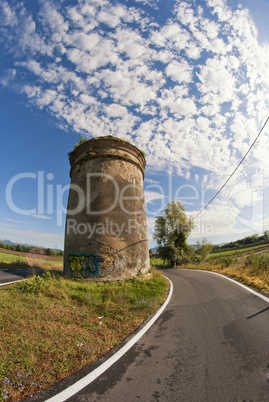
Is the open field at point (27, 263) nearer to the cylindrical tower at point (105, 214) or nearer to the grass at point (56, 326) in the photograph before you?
the cylindrical tower at point (105, 214)

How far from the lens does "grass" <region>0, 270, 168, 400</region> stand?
2709mm

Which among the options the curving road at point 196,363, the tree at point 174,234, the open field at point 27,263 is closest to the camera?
the curving road at point 196,363

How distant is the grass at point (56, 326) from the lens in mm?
Answer: 2709

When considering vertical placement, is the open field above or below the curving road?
below

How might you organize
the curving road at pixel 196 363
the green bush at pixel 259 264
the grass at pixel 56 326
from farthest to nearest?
the green bush at pixel 259 264 < the grass at pixel 56 326 < the curving road at pixel 196 363

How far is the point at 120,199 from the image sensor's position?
10000 millimetres

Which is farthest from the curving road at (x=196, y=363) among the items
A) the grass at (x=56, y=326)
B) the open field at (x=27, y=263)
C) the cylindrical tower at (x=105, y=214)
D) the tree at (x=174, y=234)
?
the tree at (x=174, y=234)

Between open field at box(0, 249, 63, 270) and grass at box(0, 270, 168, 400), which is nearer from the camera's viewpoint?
grass at box(0, 270, 168, 400)

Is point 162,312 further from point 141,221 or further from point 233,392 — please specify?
point 141,221

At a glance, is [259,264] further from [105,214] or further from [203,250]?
[203,250]

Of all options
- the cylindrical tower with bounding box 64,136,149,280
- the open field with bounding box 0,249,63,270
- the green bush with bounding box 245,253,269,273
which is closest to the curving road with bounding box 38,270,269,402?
the cylindrical tower with bounding box 64,136,149,280

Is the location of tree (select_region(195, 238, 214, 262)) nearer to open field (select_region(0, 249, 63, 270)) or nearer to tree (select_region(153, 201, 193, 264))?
tree (select_region(153, 201, 193, 264))

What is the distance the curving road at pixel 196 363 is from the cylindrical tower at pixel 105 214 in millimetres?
4493

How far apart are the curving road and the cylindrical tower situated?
14.7 ft
